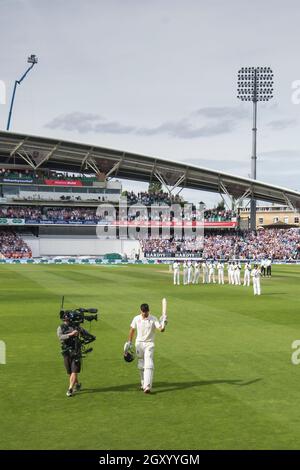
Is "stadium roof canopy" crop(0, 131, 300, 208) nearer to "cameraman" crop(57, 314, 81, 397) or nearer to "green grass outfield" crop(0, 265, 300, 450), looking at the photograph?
"green grass outfield" crop(0, 265, 300, 450)

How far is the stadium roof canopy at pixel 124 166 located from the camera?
82062mm

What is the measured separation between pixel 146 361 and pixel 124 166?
77524 millimetres

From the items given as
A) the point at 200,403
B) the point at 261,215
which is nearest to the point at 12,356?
the point at 200,403

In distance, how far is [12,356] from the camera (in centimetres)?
1446

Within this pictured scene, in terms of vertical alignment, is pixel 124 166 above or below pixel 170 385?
above

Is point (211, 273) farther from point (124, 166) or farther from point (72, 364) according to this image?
point (124, 166)

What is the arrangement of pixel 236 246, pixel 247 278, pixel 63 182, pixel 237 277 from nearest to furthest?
pixel 247 278
pixel 237 277
pixel 236 246
pixel 63 182

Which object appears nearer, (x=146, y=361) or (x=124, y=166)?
(x=146, y=361)

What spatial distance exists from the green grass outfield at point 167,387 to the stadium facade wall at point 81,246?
208 feet

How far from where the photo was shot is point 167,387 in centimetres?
1160

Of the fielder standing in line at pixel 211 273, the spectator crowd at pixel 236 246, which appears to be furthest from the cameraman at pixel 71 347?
the spectator crowd at pixel 236 246

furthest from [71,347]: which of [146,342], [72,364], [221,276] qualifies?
[221,276]

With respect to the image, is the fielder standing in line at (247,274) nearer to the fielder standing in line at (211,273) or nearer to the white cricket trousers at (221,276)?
the white cricket trousers at (221,276)
